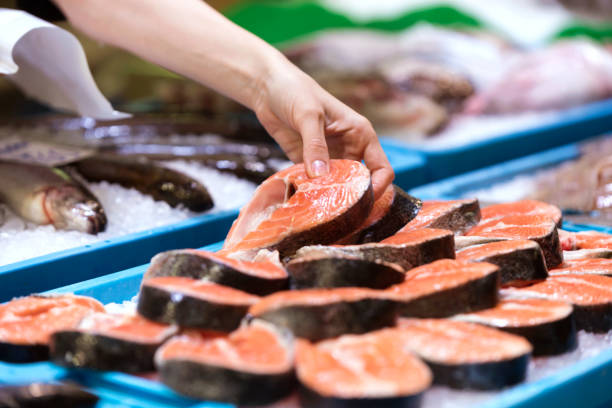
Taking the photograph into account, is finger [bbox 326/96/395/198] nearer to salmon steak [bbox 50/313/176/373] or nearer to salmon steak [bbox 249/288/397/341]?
salmon steak [bbox 249/288/397/341]

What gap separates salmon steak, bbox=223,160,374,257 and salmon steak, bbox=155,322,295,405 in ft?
1.71

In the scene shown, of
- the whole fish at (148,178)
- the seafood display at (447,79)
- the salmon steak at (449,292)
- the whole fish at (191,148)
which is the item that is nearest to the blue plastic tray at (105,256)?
the whole fish at (148,178)

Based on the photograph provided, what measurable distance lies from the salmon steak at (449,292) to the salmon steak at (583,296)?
0.13 metres

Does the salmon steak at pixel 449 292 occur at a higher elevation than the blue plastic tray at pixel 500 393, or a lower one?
higher

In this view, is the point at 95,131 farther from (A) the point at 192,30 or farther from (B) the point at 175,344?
(B) the point at 175,344

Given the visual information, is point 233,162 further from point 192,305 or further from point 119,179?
point 192,305

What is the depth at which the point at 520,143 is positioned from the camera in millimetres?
3762

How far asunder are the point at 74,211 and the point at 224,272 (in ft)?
3.44

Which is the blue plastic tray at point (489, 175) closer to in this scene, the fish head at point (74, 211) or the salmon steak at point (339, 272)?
the fish head at point (74, 211)

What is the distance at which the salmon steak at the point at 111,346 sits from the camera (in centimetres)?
139

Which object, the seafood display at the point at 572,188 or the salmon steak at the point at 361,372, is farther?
the seafood display at the point at 572,188

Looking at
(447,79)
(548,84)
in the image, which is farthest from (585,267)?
(548,84)

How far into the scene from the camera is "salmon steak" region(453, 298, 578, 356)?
1462 mm

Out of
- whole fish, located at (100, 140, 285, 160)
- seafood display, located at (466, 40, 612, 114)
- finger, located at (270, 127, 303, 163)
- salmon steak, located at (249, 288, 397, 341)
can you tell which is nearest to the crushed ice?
whole fish, located at (100, 140, 285, 160)
